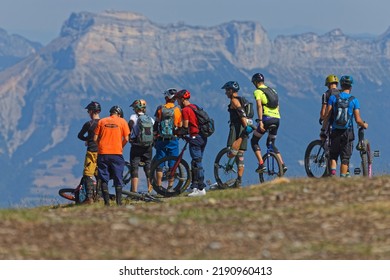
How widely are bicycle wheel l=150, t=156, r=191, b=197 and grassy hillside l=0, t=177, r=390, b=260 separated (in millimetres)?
5353

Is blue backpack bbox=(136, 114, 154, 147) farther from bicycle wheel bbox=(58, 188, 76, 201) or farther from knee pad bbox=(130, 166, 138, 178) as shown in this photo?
bicycle wheel bbox=(58, 188, 76, 201)

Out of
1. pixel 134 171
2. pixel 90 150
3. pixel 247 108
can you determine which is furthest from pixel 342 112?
pixel 90 150

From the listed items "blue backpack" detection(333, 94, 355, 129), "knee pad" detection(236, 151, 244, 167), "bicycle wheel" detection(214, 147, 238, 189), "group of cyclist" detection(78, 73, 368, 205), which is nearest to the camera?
"group of cyclist" detection(78, 73, 368, 205)

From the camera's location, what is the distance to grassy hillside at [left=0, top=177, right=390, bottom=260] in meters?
11.8

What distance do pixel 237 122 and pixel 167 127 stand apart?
5.65ft

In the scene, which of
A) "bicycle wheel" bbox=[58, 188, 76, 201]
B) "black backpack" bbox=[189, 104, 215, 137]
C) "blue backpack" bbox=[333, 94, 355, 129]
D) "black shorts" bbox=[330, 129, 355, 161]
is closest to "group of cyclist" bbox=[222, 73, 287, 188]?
"black backpack" bbox=[189, 104, 215, 137]

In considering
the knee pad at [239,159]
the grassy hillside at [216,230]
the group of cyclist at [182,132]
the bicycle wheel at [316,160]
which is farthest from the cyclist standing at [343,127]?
the grassy hillside at [216,230]

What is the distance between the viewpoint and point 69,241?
40.7ft

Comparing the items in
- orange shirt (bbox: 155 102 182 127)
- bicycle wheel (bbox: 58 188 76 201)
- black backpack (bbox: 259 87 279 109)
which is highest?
black backpack (bbox: 259 87 279 109)

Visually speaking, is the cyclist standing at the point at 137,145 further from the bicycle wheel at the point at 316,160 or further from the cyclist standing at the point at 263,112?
the bicycle wheel at the point at 316,160

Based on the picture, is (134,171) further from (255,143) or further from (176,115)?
(255,143)

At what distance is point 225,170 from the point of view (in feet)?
77.5

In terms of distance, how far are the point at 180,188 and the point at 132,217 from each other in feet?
25.9
